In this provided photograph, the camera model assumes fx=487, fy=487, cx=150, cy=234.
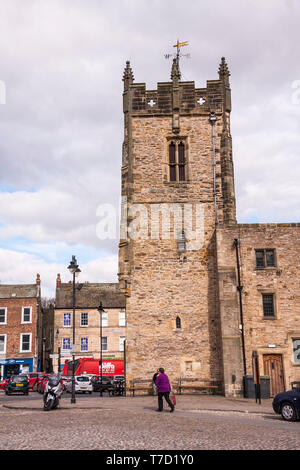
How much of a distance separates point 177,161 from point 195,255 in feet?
17.2

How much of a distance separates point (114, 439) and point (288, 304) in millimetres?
15320

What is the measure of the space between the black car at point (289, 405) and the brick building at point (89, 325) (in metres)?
38.6

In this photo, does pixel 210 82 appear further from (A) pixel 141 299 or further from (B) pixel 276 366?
(B) pixel 276 366

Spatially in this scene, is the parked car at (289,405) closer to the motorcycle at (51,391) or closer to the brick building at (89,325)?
the motorcycle at (51,391)

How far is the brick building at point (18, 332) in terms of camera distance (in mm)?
48156

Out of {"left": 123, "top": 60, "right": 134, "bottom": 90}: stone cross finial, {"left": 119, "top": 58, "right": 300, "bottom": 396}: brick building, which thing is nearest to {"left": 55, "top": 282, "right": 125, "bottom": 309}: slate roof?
{"left": 119, "top": 58, "right": 300, "bottom": 396}: brick building

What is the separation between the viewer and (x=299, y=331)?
22.9m

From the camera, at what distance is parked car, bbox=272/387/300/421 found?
13847 mm

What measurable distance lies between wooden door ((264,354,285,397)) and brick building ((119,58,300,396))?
46 mm

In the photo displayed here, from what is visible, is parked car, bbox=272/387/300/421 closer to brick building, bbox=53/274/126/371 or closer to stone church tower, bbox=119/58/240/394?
stone church tower, bbox=119/58/240/394

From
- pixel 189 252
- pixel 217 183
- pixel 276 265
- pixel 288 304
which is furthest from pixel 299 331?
pixel 217 183

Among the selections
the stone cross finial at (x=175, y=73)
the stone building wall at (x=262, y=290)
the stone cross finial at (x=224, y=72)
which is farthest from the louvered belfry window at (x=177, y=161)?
the stone cross finial at (x=224, y=72)
